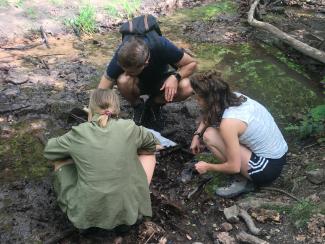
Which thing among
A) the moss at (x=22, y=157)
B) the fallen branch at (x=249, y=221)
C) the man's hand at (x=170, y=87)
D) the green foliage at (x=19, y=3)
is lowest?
the moss at (x=22, y=157)

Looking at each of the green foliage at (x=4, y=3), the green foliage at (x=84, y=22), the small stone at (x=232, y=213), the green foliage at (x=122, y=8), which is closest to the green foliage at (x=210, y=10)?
the green foliage at (x=122, y=8)

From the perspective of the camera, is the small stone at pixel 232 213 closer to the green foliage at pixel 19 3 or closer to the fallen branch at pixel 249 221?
the fallen branch at pixel 249 221

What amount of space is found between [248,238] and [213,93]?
1179 mm

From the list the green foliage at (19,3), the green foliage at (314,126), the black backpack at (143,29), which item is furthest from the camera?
the green foliage at (19,3)

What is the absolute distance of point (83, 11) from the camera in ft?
25.5

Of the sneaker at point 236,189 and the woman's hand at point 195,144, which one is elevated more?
the woman's hand at point 195,144

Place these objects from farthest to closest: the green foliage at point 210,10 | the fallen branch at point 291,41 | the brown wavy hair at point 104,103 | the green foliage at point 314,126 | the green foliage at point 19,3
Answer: the green foliage at point 210,10 → the green foliage at point 19,3 → the fallen branch at point 291,41 → the green foliage at point 314,126 → the brown wavy hair at point 104,103

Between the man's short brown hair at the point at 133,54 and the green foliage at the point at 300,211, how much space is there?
177cm

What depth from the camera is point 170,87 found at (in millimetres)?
4770

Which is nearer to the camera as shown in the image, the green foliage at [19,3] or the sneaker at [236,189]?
the sneaker at [236,189]

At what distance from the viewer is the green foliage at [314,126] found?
4746 millimetres

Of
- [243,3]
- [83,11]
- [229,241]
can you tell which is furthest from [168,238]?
[243,3]

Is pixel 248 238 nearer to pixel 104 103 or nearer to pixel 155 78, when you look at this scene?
pixel 104 103

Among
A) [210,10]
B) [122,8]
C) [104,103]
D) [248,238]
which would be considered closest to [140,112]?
[104,103]
